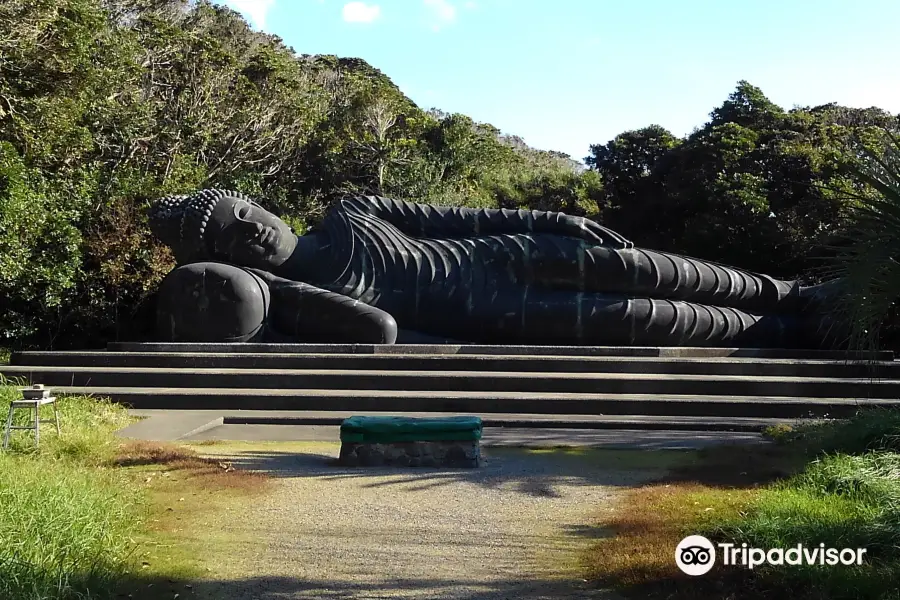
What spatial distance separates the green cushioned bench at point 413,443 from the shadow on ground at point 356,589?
2.25 metres

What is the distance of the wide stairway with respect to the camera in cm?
761

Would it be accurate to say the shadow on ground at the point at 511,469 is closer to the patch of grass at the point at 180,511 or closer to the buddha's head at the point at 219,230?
the patch of grass at the point at 180,511

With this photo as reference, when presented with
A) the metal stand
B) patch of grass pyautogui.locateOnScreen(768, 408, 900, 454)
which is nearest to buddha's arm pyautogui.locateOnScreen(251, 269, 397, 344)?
the metal stand

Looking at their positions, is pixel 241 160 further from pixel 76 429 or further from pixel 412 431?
pixel 412 431

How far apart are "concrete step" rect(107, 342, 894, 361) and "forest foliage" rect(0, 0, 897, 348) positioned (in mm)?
1139

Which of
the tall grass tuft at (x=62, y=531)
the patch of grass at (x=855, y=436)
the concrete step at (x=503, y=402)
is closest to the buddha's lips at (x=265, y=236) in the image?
the concrete step at (x=503, y=402)

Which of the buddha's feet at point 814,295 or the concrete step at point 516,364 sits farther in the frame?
the buddha's feet at point 814,295

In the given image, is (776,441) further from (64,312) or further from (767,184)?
(767,184)

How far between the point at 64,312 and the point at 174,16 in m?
14.5

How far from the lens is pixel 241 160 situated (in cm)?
2044

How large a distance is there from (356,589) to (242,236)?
279 inches

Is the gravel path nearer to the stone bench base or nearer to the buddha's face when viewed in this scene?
the stone bench base

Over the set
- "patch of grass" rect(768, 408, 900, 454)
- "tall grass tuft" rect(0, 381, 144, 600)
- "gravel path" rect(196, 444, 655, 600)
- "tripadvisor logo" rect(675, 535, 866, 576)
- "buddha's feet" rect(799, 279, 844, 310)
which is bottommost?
"gravel path" rect(196, 444, 655, 600)

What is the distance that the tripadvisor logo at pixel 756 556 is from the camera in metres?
3.32
